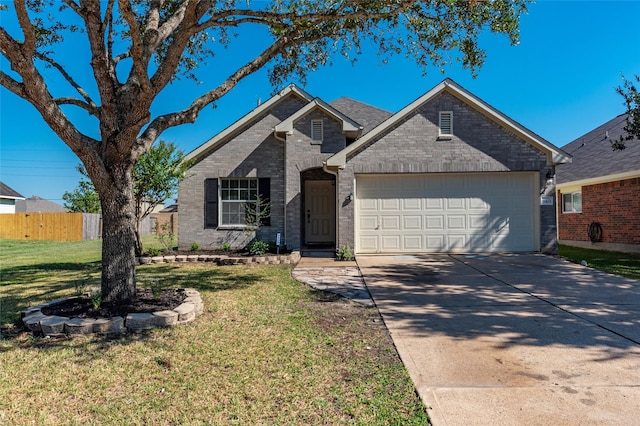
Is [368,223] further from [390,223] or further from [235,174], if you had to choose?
[235,174]

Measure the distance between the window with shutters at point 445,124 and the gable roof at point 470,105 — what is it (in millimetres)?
590

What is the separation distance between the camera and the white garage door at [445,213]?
11414 millimetres

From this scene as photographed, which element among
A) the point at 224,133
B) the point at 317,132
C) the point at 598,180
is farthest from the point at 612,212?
the point at 224,133

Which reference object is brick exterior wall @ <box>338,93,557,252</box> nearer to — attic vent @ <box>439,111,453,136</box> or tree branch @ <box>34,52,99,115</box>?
attic vent @ <box>439,111,453,136</box>

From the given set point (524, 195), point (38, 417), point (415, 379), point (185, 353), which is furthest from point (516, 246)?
point (38, 417)

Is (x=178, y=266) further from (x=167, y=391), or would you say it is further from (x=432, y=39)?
(x=432, y=39)

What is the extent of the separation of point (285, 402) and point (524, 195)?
10.9 m

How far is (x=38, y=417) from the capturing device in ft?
8.82

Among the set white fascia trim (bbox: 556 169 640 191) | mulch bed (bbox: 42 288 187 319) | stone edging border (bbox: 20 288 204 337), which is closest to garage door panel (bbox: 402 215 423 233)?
white fascia trim (bbox: 556 169 640 191)

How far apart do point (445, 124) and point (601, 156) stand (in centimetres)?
871

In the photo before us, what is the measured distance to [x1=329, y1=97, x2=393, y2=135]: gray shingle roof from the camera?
1553 cm

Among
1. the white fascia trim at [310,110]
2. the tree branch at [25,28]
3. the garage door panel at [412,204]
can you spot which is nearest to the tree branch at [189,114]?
the tree branch at [25,28]

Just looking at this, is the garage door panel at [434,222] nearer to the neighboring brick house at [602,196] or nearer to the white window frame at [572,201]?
the neighboring brick house at [602,196]

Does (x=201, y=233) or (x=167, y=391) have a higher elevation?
(x=201, y=233)
